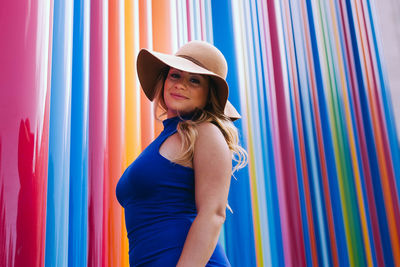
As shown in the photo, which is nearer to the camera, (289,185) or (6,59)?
(6,59)

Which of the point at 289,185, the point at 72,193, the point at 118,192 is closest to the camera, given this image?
the point at 118,192

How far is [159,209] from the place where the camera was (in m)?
0.76

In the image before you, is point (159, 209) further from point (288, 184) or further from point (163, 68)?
point (288, 184)

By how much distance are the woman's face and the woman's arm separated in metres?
0.10

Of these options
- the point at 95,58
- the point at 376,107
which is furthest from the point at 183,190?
the point at 376,107

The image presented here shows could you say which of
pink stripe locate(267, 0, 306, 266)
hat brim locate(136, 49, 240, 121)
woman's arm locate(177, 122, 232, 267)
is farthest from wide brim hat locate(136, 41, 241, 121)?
pink stripe locate(267, 0, 306, 266)

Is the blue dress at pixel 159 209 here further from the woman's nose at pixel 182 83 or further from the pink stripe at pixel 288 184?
the pink stripe at pixel 288 184

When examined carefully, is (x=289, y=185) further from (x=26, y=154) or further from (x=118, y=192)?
(x=26, y=154)

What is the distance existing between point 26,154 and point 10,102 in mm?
115

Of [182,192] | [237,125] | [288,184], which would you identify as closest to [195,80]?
[182,192]

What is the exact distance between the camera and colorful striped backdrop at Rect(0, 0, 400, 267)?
82 centimetres

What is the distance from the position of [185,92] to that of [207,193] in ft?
0.92

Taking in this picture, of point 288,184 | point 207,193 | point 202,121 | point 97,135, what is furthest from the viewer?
point 288,184

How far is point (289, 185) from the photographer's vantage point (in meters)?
1.56
